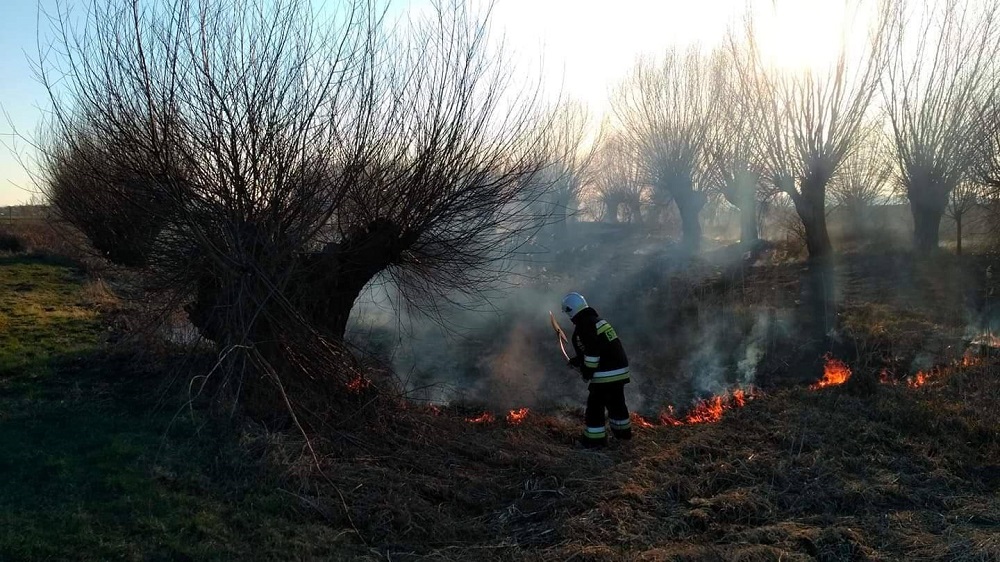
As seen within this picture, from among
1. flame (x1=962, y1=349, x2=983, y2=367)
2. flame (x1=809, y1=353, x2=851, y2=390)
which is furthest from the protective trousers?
flame (x1=962, y1=349, x2=983, y2=367)

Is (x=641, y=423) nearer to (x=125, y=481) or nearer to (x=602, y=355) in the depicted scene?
(x=602, y=355)

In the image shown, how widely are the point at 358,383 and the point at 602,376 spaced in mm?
2603

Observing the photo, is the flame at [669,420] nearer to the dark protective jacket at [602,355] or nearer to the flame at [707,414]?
the flame at [707,414]

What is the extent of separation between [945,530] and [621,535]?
7.21 ft

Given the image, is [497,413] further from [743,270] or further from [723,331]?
[743,270]

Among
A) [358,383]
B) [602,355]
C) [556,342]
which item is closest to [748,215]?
[556,342]

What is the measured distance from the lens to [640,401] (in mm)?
10688

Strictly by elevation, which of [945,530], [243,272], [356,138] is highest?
[356,138]

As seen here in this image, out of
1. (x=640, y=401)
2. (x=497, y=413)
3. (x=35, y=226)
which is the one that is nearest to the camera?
(x=497, y=413)

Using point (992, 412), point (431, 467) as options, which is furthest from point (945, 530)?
point (431, 467)

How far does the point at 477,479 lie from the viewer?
553cm

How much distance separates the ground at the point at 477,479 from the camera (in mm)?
4020

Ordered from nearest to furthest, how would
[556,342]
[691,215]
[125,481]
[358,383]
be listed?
[125,481], [358,383], [556,342], [691,215]

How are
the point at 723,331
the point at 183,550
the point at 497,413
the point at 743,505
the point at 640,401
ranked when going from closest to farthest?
1. the point at 183,550
2. the point at 743,505
3. the point at 497,413
4. the point at 640,401
5. the point at 723,331
